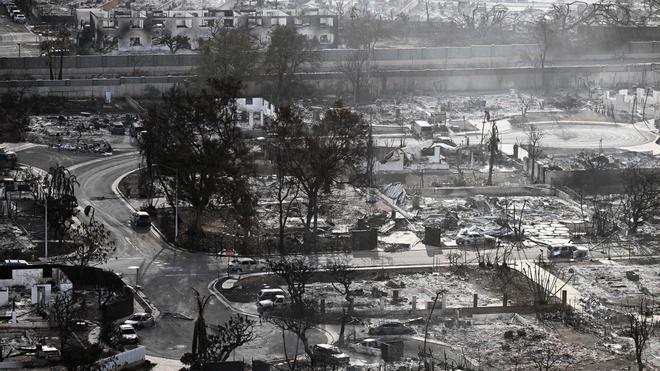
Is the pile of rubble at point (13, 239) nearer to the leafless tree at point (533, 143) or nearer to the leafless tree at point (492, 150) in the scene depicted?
the leafless tree at point (492, 150)

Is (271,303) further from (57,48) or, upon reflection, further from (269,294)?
(57,48)

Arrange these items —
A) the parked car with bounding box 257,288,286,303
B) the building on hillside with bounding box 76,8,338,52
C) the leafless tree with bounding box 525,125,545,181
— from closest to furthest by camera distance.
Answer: the parked car with bounding box 257,288,286,303 < the leafless tree with bounding box 525,125,545,181 < the building on hillside with bounding box 76,8,338,52

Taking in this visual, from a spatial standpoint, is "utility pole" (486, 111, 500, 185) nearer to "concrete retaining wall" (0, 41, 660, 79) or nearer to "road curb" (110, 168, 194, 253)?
"road curb" (110, 168, 194, 253)

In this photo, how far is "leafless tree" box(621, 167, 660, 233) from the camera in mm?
41656

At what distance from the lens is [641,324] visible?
106 feet

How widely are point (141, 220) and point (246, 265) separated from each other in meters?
4.56

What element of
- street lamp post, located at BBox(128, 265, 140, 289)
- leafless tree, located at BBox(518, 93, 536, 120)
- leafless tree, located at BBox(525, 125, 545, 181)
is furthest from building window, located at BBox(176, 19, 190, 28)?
street lamp post, located at BBox(128, 265, 140, 289)

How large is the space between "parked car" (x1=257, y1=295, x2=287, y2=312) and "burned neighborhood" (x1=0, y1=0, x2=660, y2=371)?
0.28 feet

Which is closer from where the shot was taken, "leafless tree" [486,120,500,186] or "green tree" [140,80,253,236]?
"green tree" [140,80,253,236]

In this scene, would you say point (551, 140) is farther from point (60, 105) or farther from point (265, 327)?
point (265, 327)

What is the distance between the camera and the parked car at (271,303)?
34562 millimetres

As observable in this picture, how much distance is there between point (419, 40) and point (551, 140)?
65.9 feet

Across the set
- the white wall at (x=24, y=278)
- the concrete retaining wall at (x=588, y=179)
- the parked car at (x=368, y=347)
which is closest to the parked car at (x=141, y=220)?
the white wall at (x=24, y=278)

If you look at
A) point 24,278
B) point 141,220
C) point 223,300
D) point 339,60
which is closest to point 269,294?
point 223,300
